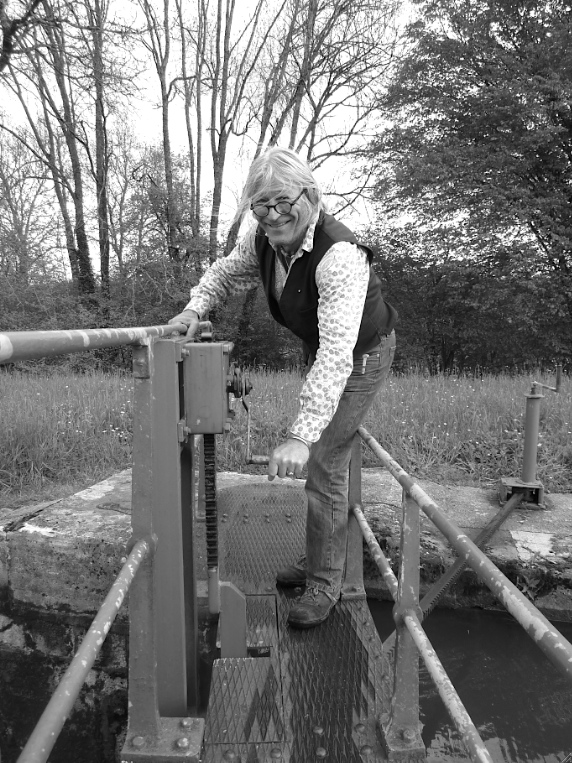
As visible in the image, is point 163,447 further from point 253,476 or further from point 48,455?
point 48,455

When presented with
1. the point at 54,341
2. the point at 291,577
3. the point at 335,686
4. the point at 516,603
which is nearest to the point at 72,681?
the point at 54,341

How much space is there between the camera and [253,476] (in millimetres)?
4492

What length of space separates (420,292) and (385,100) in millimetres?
4969

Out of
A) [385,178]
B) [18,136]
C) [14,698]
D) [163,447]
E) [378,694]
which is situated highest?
[18,136]

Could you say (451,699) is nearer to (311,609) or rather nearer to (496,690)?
(311,609)

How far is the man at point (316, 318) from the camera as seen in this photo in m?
1.82

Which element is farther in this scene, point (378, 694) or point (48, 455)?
point (48, 455)

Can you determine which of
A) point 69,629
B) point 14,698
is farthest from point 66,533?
point 14,698

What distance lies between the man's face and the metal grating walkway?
1509 mm

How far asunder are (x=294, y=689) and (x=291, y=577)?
0.67 metres

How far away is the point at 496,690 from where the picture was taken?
2824 millimetres

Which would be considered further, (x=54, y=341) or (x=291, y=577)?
(x=291, y=577)

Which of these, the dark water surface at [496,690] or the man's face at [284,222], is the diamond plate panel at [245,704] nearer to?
the dark water surface at [496,690]

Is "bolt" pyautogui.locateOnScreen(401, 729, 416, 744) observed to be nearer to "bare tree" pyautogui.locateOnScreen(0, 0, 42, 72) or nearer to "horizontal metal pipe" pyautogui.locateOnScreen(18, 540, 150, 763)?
"horizontal metal pipe" pyautogui.locateOnScreen(18, 540, 150, 763)
